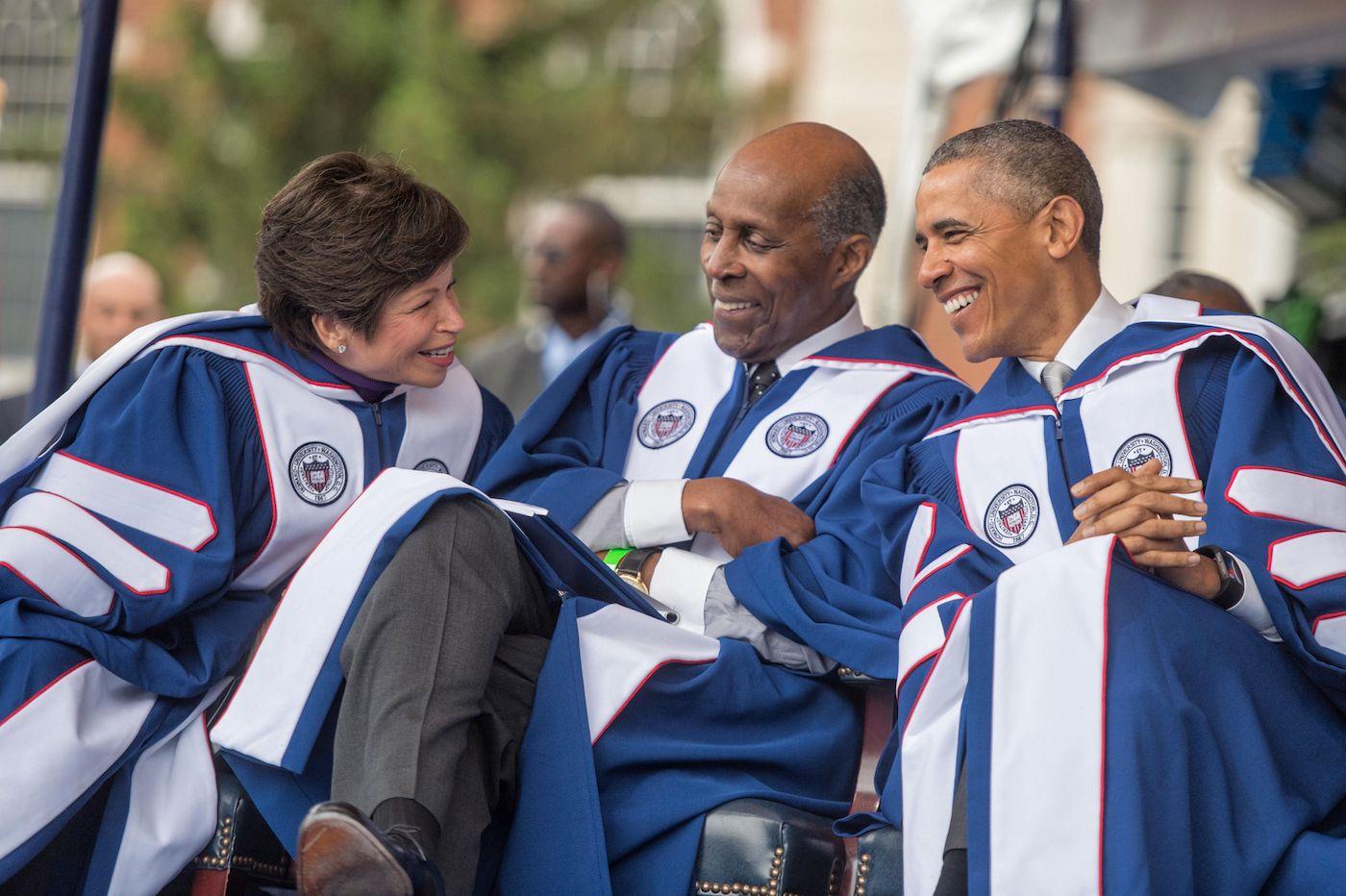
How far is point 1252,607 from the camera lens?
2.95 metres

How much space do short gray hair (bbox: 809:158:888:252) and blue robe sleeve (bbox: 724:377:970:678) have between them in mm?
471

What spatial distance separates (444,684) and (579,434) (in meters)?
1.33

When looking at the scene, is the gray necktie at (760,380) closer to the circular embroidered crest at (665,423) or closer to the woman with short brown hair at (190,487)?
the circular embroidered crest at (665,423)

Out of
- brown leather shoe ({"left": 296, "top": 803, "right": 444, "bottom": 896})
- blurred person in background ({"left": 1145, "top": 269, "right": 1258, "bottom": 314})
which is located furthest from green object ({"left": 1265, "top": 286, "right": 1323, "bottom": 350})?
brown leather shoe ({"left": 296, "top": 803, "right": 444, "bottom": 896})

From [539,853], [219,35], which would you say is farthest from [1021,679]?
[219,35]

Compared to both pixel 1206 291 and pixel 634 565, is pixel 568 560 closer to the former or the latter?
pixel 634 565

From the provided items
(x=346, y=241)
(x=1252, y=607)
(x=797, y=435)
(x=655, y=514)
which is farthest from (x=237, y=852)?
(x=1252, y=607)

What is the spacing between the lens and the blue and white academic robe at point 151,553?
3176 mm

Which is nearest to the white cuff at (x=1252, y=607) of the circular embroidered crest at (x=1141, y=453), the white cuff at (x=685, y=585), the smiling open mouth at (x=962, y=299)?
the circular embroidered crest at (x=1141, y=453)

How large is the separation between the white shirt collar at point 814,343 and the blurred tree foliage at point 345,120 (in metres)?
9.67

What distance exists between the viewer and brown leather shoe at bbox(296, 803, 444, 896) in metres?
2.53

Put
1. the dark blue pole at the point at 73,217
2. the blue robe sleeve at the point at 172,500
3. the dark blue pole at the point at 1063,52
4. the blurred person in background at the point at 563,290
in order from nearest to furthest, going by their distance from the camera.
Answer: the blue robe sleeve at the point at 172,500, the dark blue pole at the point at 73,217, the dark blue pole at the point at 1063,52, the blurred person in background at the point at 563,290

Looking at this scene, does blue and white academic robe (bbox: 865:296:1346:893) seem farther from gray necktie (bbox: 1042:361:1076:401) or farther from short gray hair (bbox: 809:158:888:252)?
short gray hair (bbox: 809:158:888:252)

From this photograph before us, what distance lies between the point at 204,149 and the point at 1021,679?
12.7 m
